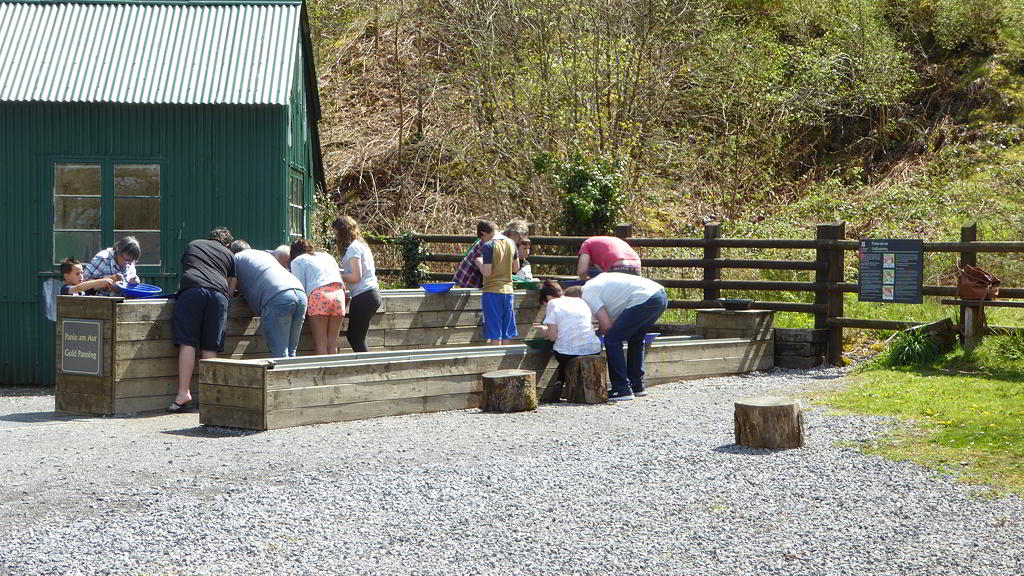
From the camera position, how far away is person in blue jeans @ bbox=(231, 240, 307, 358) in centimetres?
962

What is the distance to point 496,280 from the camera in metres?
11.4

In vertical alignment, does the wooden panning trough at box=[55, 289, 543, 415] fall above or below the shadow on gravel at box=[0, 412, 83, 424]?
above

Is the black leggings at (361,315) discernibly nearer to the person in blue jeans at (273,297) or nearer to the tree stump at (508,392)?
the person in blue jeans at (273,297)

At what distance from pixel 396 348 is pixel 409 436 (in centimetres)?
357

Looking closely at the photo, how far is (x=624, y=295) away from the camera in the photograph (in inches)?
395

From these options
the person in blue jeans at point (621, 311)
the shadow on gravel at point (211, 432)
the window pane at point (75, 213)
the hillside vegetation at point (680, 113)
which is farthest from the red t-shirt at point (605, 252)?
the hillside vegetation at point (680, 113)

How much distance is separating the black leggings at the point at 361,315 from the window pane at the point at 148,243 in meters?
3.71

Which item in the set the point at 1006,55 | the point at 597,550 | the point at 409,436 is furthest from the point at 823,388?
the point at 1006,55

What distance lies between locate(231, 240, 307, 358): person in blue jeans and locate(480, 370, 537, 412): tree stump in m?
1.79

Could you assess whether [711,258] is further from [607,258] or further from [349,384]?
[349,384]

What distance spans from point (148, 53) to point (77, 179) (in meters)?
1.79

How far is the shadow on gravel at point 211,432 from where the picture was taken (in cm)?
818

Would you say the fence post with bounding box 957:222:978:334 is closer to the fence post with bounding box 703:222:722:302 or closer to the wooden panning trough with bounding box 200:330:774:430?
the fence post with bounding box 703:222:722:302

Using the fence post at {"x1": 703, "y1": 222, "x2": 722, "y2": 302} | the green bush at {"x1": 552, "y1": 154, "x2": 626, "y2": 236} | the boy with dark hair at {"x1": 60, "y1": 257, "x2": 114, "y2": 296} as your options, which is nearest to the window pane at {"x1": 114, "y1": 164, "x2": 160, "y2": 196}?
the boy with dark hair at {"x1": 60, "y1": 257, "x2": 114, "y2": 296}
